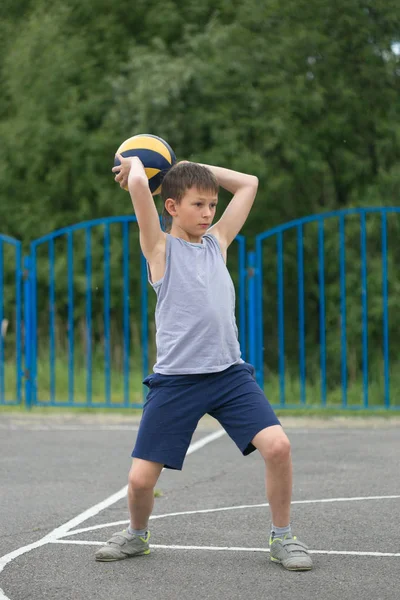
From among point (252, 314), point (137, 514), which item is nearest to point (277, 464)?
point (137, 514)

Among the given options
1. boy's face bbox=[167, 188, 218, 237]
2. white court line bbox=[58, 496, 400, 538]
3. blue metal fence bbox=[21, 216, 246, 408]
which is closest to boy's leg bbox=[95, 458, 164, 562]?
white court line bbox=[58, 496, 400, 538]

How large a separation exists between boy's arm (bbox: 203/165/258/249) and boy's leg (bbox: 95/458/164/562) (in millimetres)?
1108

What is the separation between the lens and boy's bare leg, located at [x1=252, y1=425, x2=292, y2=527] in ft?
14.7

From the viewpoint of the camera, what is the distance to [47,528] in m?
5.52

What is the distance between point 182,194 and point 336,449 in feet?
14.2

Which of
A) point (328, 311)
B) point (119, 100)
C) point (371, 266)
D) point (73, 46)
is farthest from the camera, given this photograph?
point (73, 46)

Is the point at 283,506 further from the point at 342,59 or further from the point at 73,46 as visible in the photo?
the point at 73,46

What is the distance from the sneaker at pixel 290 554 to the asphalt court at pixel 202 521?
0.05 metres

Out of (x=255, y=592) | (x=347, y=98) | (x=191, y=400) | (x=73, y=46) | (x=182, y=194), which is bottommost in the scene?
(x=255, y=592)

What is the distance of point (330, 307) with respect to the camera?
13641 mm

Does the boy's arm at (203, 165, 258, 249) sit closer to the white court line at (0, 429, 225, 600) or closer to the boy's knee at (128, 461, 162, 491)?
the boy's knee at (128, 461, 162, 491)

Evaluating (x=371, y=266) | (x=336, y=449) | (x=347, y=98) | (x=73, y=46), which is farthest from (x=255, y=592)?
(x=73, y=46)

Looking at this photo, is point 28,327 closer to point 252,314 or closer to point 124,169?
point 252,314

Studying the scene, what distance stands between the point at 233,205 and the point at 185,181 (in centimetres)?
45
